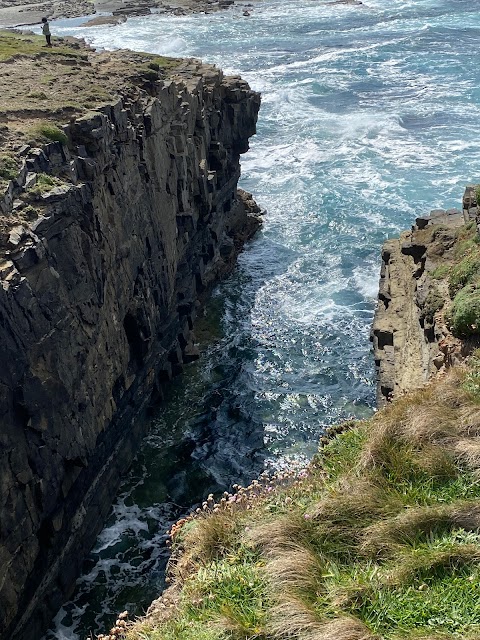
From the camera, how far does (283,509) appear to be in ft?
35.2

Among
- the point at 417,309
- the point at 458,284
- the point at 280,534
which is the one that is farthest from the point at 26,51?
the point at 280,534

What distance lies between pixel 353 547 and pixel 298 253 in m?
34.0

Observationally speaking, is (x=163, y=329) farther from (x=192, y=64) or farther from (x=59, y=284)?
(x=192, y=64)

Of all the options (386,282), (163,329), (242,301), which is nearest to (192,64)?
(242,301)

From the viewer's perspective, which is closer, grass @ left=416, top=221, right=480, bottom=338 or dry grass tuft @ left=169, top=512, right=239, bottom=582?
dry grass tuft @ left=169, top=512, right=239, bottom=582

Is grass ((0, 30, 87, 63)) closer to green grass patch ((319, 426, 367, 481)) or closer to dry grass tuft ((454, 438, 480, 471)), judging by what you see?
green grass patch ((319, 426, 367, 481))

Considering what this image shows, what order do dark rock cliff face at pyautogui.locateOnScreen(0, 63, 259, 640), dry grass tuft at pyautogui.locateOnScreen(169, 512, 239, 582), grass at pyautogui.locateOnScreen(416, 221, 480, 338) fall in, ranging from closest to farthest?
dry grass tuft at pyautogui.locateOnScreen(169, 512, 239, 582), grass at pyautogui.locateOnScreen(416, 221, 480, 338), dark rock cliff face at pyautogui.locateOnScreen(0, 63, 259, 640)

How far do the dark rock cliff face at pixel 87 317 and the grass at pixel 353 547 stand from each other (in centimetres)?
908

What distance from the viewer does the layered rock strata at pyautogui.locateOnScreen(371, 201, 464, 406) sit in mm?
20094

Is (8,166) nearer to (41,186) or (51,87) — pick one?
(41,186)

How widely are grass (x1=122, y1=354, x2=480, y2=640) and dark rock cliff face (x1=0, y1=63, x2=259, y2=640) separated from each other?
9.08 metres

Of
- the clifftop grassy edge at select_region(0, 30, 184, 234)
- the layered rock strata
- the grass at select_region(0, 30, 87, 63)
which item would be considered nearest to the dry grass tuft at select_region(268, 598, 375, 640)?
the layered rock strata

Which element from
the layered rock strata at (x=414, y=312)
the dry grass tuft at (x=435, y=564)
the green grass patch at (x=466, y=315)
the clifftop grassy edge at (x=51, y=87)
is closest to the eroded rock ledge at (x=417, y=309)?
the layered rock strata at (x=414, y=312)

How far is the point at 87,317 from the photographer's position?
74.9 feet
